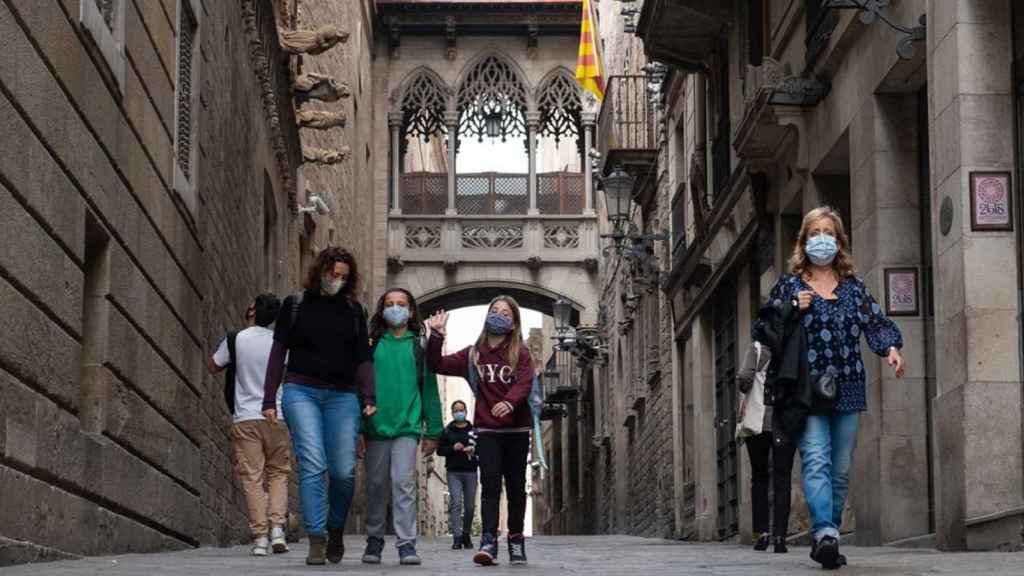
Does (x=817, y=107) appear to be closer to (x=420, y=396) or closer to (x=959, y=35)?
(x=959, y=35)

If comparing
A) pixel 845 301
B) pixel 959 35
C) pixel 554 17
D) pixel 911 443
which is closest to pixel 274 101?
pixel 911 443

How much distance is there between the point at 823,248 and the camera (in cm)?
1005

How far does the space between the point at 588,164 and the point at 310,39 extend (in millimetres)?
A: 20775

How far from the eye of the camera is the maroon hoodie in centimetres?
1118

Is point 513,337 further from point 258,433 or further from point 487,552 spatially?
point 258,433

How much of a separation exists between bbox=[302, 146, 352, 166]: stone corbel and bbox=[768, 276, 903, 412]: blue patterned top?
20.5 meters

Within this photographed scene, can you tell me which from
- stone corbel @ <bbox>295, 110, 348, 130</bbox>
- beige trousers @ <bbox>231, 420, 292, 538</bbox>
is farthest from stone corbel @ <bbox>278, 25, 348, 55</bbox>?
beige trousers @ <bbox>231, 420, 292, 538</bbox>

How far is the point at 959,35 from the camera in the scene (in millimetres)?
12453

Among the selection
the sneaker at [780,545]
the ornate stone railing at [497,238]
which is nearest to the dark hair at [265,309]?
the sneaker at [780,545]

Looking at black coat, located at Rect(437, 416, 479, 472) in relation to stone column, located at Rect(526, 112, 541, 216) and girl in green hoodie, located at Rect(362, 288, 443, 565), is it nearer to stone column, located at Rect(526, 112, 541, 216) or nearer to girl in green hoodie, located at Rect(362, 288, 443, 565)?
girl in green hoodie, located at Rect(362, 288, 443, 565)

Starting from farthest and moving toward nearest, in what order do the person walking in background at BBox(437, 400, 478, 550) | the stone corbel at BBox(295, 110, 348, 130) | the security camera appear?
the security camera, the stone corbel at BBox(295, 110, 348, 130), the person walking in background at BBox(437, 400, 478, 550)

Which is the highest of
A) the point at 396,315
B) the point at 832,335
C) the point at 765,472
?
the point at 396,315

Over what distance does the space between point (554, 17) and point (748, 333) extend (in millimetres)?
25674

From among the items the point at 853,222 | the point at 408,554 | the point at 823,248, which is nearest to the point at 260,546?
the point at 408,554
